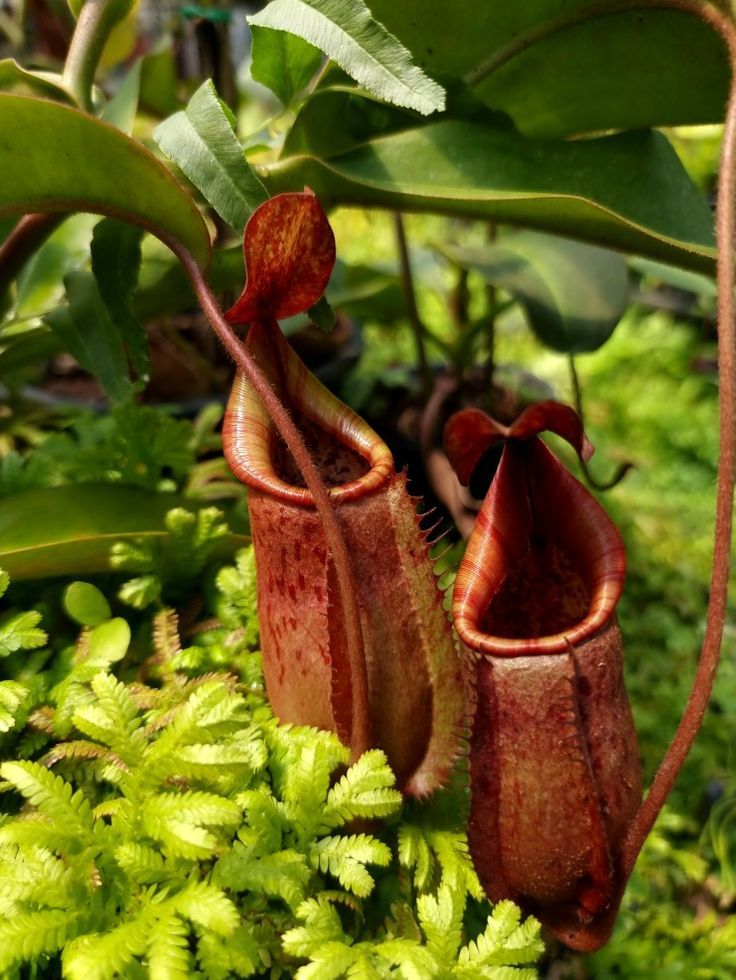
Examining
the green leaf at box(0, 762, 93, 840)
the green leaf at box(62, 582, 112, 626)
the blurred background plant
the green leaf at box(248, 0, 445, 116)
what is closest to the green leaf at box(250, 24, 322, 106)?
the blurred background plant

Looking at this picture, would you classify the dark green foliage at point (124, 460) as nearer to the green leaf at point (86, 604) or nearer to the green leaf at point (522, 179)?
the green leaf at point (86, 604)

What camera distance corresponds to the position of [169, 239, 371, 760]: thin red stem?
641mm

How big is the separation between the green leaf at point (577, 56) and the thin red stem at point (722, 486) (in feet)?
1.09

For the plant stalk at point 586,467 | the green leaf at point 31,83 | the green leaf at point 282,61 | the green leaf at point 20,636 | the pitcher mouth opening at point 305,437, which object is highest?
the green leaf at point 31,83

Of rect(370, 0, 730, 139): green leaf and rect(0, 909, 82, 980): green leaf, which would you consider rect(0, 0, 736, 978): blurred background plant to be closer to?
rect(370, 0, 730, 139): green leaf

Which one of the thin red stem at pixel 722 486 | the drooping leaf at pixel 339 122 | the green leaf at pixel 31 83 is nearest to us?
the thin red stem at pixel 722 486

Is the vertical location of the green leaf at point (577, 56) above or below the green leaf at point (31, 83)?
below

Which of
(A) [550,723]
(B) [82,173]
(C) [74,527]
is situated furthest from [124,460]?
(A) [550,723]

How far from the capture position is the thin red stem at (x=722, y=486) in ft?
1.86

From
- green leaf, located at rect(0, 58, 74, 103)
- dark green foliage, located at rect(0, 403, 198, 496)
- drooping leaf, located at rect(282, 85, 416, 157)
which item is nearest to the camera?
green leaf, located at rect(0, 58, 74, 103)

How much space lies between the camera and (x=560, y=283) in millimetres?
1189

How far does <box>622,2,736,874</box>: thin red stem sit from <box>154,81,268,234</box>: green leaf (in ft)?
1.28

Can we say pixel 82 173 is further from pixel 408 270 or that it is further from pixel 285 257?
pixel 408 270

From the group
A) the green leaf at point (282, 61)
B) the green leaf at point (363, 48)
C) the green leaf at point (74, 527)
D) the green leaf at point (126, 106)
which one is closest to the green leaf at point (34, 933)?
the green leaf at point (74, 527)
